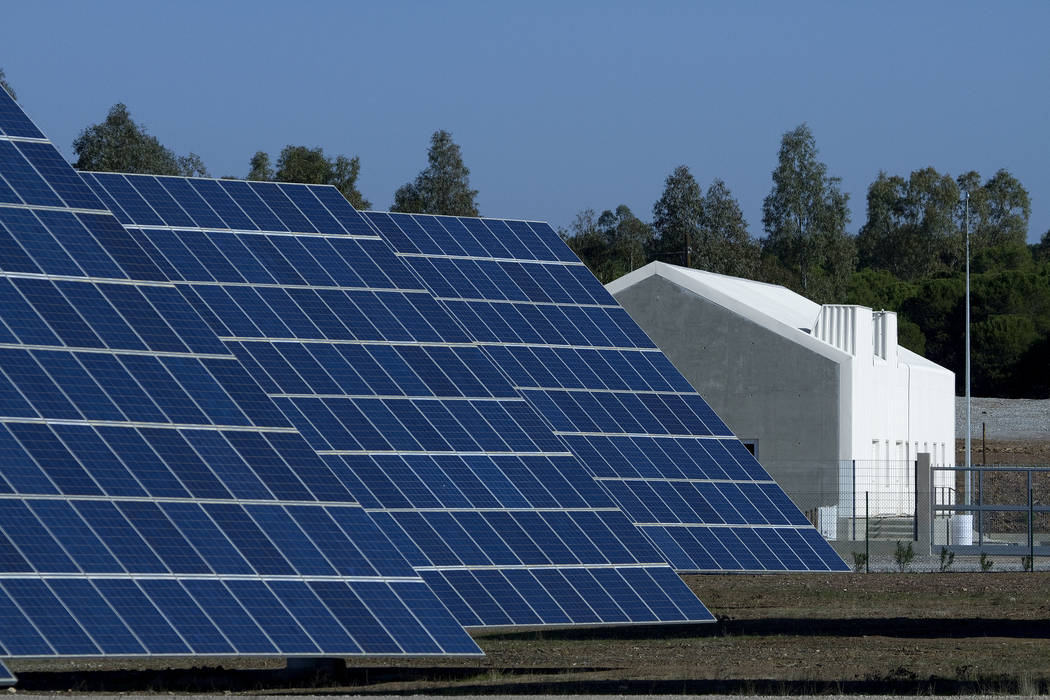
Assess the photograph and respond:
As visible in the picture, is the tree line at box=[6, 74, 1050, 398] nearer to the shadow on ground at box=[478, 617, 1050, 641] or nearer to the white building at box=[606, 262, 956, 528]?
the white building at box=[606, 262, 956, 528]

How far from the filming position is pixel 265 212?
25.3 m

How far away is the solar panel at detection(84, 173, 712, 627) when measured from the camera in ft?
65.1

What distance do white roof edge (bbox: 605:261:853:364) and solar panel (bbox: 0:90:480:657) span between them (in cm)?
3531

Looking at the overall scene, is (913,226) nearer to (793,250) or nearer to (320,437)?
(793,250)

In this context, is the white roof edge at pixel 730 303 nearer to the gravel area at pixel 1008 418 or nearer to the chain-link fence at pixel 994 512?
the chain-link fence at pixel 994 512

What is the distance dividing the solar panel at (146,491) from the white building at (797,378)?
3421 centimetres

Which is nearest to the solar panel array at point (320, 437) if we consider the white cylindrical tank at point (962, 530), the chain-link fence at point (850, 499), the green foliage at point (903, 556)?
the green foliage at point (903, 556)

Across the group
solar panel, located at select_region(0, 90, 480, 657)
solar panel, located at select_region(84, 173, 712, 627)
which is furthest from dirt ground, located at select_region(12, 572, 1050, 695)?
solar panel, located at select_region(0, 90, 480, 657)

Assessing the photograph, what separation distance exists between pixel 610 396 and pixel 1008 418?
63033mm

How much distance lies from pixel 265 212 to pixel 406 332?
290 centimetres

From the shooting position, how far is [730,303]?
53.7 meters

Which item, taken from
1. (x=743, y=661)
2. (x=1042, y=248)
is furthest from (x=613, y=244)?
(x=743, y=661)

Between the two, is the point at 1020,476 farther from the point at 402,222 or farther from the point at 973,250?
the point at 973,250

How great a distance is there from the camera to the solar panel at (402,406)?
781 inches
